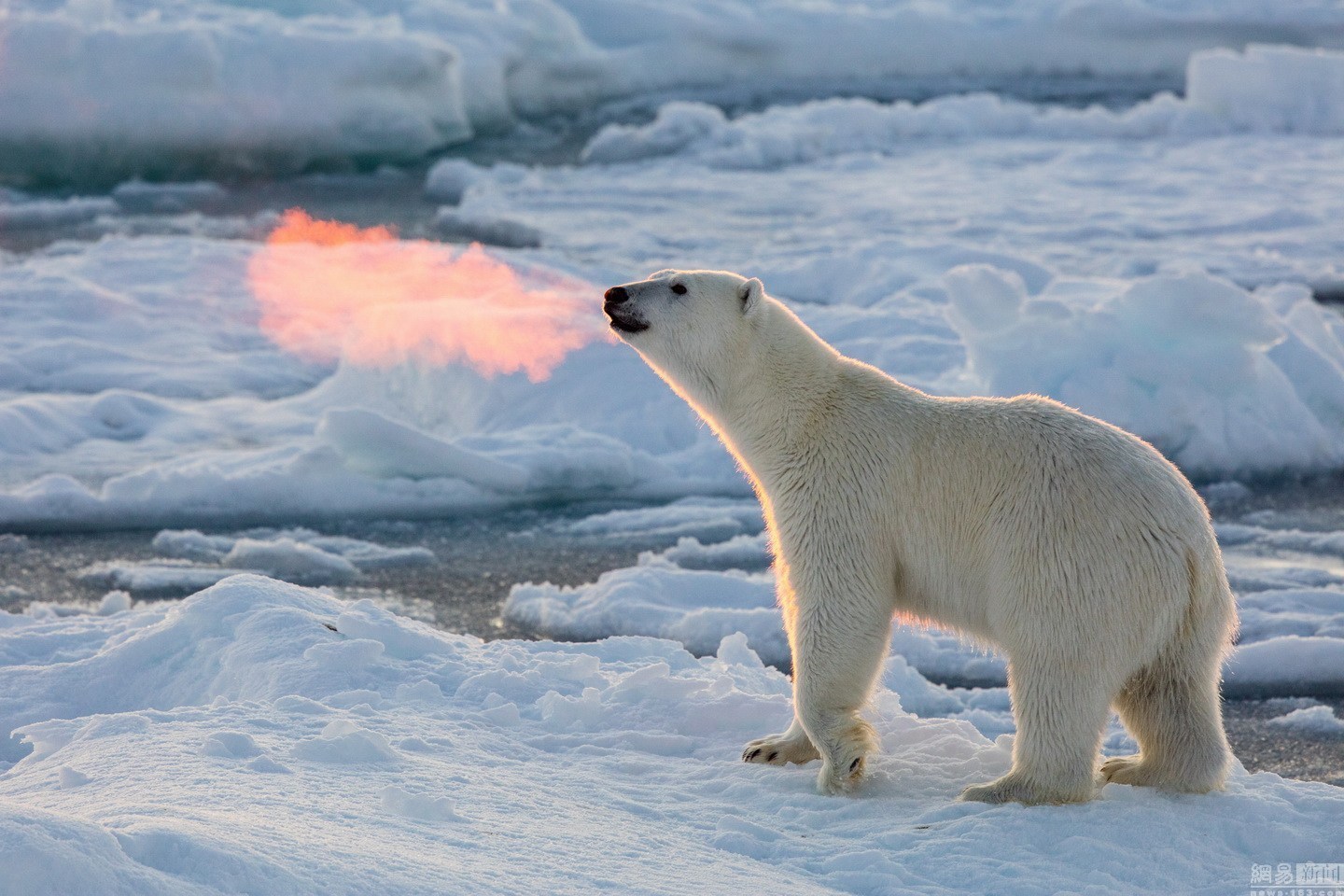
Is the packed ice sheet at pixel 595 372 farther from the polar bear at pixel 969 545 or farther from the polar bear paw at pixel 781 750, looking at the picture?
the polar bear paw at pixel 781 750

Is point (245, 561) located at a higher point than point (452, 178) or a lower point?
lower

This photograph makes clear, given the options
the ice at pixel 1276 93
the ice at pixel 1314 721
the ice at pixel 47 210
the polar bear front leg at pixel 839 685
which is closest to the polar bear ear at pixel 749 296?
the polar bear front leg at pixel 839 685

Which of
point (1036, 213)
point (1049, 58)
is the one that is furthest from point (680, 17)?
point (1036, 213)

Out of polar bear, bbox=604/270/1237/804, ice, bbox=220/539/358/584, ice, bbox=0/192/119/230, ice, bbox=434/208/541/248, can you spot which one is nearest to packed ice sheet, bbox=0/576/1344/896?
polar bear, bbox=604/270/1237/804

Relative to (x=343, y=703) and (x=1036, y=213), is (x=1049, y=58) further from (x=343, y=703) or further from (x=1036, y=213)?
(x=343, y=703)

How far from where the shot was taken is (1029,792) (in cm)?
323

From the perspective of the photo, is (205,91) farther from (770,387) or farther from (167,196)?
(770,387)

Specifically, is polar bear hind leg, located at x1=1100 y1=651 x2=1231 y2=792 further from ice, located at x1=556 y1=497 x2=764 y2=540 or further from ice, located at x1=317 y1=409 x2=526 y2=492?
ice, located at x1=317 y1=409 x2=526 y2=492

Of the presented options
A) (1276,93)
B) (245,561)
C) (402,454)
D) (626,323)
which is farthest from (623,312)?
(1276,93)

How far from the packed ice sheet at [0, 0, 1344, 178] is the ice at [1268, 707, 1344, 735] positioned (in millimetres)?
14777

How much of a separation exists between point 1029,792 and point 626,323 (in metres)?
1.49

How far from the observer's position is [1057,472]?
325 centimetres

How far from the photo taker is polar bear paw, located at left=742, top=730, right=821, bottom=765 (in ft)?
11.7

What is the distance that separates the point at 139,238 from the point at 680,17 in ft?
43.7
